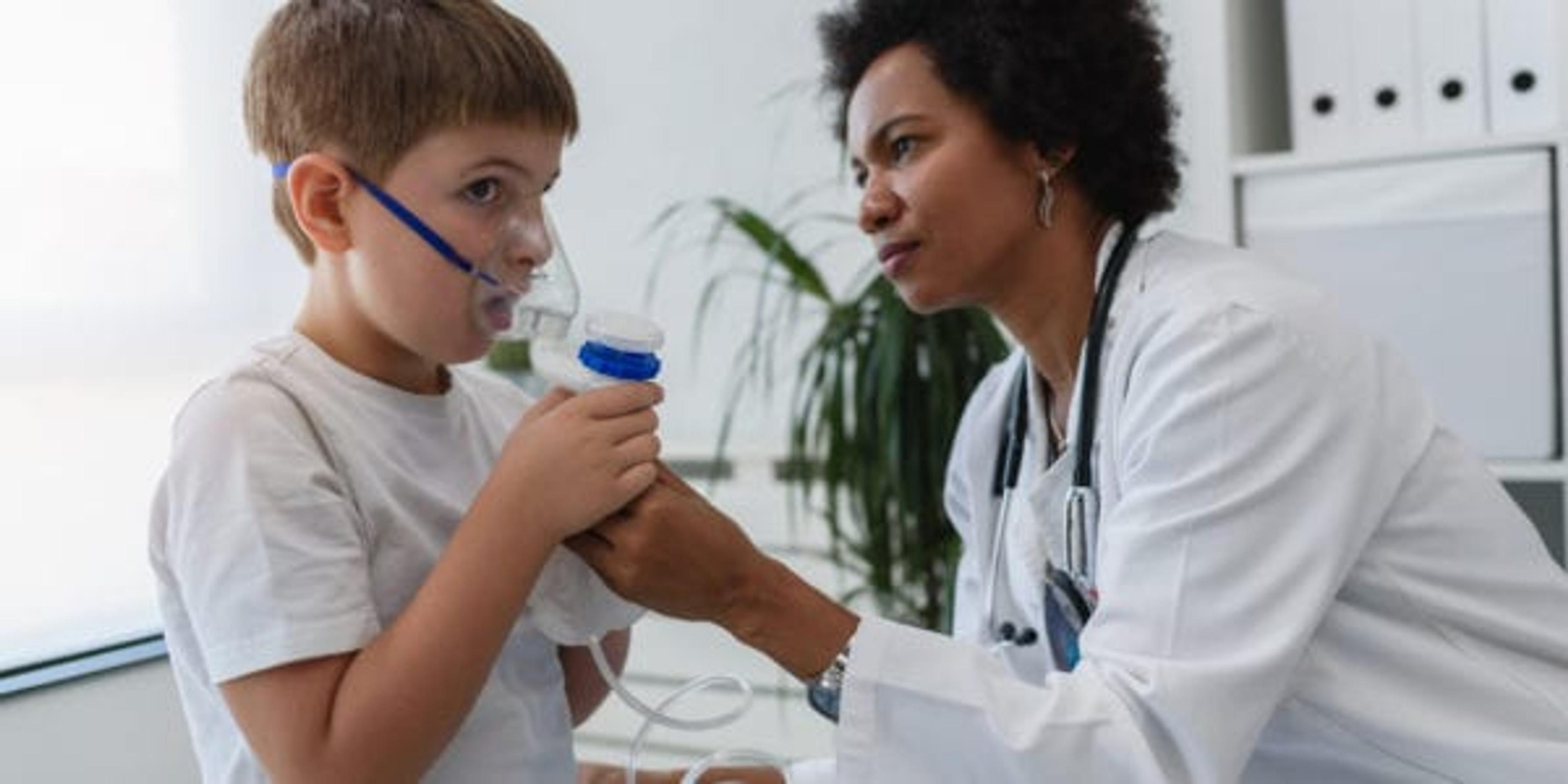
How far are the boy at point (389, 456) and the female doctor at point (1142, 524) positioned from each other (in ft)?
0.34

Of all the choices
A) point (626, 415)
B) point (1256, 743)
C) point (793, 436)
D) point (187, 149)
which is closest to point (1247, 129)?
point (793, 436)

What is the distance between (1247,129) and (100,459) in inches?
72.0

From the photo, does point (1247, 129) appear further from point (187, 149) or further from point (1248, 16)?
point (187, 149)

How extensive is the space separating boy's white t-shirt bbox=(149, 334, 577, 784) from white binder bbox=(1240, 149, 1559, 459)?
1294 millimetres

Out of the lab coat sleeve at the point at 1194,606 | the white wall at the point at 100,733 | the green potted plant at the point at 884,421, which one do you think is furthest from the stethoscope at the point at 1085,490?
the white wall at the point at 100,733

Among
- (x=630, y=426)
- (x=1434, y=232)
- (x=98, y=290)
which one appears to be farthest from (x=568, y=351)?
(x=98, y=290)

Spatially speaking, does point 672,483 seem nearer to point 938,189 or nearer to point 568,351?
point 568,351

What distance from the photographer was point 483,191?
1.02 m

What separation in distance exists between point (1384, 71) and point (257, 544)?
66.2 inches

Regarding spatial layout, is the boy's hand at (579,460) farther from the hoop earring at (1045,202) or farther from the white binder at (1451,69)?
the white binder at (1451,69)

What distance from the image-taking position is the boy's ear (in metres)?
1.00

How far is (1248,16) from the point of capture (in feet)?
6.84

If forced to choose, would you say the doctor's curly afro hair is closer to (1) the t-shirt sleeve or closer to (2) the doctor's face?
(2) the doctor's face

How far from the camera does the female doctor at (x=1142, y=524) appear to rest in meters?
1.05
